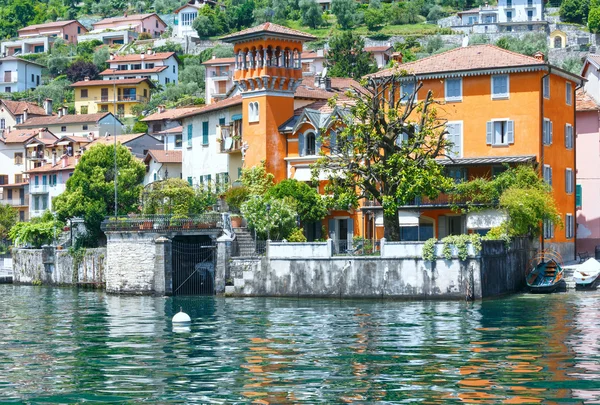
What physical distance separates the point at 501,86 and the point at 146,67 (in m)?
101

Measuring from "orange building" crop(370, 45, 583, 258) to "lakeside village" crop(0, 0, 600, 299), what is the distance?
0.27 ft

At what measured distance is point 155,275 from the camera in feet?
190

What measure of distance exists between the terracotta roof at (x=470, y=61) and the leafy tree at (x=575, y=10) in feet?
309

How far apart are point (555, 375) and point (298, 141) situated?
4086cm

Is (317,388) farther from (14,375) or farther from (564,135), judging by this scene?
(564,135)

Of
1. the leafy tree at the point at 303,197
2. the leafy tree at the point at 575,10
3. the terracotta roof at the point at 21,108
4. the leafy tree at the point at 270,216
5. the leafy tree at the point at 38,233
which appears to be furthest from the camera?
the leafy tree at the point at 575,10

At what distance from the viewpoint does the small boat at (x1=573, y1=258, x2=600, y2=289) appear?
177ft

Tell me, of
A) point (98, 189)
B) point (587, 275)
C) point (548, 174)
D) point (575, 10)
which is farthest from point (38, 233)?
point (575, 10)

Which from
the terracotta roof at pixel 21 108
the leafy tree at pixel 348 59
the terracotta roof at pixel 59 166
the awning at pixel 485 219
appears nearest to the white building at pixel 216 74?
the leafy tree at pixel 348 59

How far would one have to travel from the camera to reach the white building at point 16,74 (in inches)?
6348

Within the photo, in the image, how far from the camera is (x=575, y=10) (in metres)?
152

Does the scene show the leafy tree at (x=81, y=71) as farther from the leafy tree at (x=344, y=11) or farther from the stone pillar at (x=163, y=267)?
the stone pillar at (x=163, y=267)

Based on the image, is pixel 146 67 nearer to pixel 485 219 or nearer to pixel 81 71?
pixel 81 71

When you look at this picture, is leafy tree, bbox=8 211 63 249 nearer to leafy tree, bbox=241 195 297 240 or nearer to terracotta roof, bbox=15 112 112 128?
leafy tree, bbox=241 195 297 240
